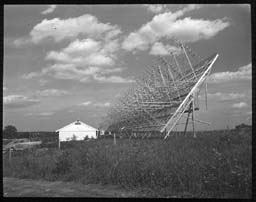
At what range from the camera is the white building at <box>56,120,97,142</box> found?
126ft

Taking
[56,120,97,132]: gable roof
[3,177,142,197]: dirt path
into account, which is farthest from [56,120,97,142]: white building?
[3,177,142,197]: dirt path

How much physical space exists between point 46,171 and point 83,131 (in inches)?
1168

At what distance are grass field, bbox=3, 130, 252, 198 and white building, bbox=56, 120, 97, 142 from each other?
87.2 feet

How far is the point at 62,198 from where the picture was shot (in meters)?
7.71

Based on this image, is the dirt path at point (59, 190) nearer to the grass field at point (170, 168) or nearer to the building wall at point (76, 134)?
the grass field at point (170, 168)

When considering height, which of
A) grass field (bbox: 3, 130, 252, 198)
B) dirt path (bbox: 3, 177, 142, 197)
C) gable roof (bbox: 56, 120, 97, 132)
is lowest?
dirt path (bbox: 3, 177, 142, 197)

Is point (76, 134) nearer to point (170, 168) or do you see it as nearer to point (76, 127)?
point (76, 127)

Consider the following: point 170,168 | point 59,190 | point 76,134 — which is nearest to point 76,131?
point 76,134

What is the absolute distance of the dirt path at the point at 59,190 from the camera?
7902mm

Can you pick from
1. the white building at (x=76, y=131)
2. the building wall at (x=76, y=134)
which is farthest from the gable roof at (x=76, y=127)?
the building wall at (x=76, y=134)

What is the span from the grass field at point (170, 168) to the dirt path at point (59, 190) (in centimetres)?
31

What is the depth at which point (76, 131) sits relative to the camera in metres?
39.5

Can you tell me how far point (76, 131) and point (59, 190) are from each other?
103 feet

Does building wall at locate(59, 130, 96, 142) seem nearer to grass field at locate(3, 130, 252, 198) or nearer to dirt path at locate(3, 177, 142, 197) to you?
grass field at locate(3, 130, 252, 198)
